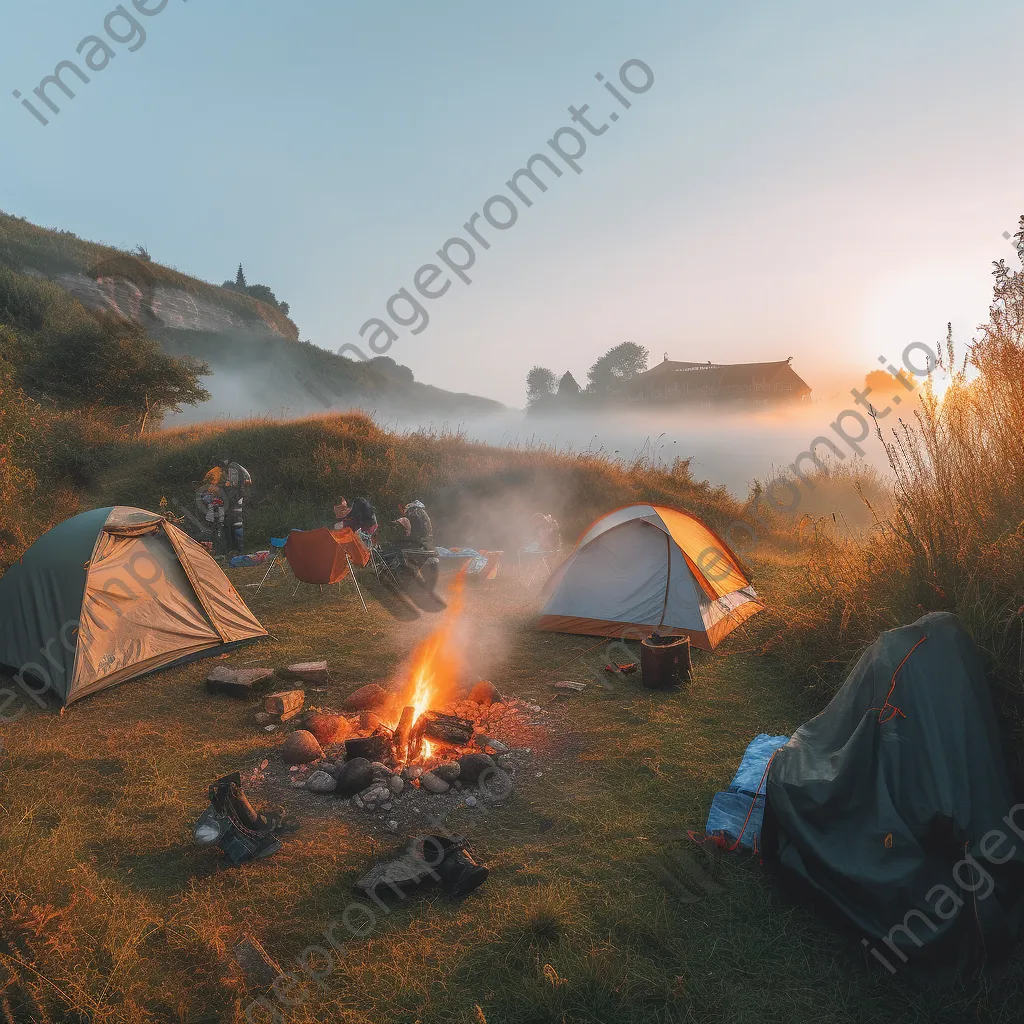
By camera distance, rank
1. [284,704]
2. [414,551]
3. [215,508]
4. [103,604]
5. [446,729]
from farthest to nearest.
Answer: [215,508] < [414,551] < [103,604] < [284,704] < [446,729]

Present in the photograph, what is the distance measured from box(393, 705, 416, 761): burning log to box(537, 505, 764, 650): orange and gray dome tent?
3.46 meters

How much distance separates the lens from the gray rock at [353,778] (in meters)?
4.60

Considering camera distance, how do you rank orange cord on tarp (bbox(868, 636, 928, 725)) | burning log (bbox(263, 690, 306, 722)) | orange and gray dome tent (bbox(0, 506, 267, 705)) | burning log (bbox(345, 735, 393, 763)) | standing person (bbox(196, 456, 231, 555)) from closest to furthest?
orange cord on tarp (bbox(868, 636, 928, 725)) < burning log (bbox(345, 735, 393, 763)) < burning log (bbox(263, 690, 306, 722)) < orange and gray dome tent (bbox(0, 506, 267, 705)) < standing person (bbox(196, 456, 231, 555))

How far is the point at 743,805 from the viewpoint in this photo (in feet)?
13.8

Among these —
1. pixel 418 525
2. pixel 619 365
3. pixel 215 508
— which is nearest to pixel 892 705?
pixel 418 525

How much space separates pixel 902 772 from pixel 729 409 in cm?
4145

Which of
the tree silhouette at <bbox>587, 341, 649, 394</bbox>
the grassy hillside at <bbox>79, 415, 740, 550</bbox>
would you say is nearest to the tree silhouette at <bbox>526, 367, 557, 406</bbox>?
the tree silhouette at <bbox>587, 341, 649, 394</bbox>

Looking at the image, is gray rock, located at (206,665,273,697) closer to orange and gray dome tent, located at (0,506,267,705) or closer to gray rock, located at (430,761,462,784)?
orange and gray dome tent, located at (0,506,267,705)

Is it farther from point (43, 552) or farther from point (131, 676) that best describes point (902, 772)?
point (43, 552)

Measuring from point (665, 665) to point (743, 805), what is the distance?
98.4 inches

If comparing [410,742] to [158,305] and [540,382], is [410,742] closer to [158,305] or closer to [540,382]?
[158,305]

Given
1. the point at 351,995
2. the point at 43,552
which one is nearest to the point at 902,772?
the point at 351,995

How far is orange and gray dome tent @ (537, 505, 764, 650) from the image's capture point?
7832 millimetres

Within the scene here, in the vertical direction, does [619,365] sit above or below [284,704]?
above
